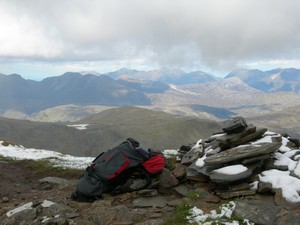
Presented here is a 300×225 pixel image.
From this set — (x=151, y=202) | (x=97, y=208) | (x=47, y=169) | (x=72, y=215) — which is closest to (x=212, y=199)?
(x=151, y=202)

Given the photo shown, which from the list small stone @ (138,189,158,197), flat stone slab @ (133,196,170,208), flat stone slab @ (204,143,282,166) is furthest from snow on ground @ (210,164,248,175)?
small stone @ (138,189,158,197)

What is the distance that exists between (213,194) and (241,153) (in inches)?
87.2

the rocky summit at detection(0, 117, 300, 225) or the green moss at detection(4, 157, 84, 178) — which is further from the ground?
the rocky summit at detection(0, 117, 300, 225)

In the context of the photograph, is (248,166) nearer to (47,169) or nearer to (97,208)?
(97,208)

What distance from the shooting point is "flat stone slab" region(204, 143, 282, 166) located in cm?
1489

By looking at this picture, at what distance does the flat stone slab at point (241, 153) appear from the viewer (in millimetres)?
14891

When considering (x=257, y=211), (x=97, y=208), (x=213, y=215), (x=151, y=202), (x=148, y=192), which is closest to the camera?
(x=257, y=211)

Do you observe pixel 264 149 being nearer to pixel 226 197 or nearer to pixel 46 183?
pixel 226 197

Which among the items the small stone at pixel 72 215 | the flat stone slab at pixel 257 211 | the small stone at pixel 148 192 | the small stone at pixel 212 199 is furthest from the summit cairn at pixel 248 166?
the small stone at pixel 72 215

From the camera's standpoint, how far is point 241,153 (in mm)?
15016

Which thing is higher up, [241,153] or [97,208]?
[241,153]

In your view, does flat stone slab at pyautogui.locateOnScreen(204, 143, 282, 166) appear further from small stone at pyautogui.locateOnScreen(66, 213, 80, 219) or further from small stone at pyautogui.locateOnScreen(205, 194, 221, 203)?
small stone at pyautogui.locateOnScreen(66, 213, 80, 219)

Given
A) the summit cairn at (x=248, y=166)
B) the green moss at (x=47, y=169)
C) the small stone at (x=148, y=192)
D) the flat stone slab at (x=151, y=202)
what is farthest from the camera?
the green moss at (x=47, y=169)

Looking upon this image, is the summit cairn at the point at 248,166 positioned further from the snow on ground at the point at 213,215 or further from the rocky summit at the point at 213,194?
the snow on ground at the point at 213,215
